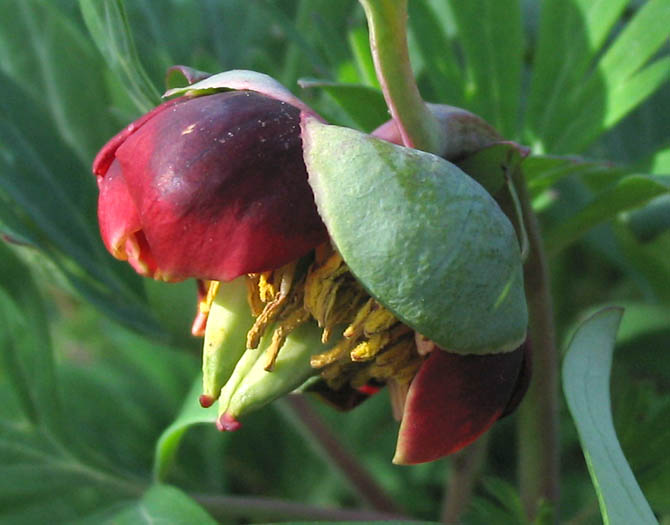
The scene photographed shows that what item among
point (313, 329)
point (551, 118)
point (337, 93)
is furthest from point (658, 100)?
point (313, 329)

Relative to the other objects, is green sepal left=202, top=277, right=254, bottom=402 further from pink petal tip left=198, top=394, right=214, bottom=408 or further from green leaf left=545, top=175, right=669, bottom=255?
green leaf left=545, top=175, right=669, bottom=255

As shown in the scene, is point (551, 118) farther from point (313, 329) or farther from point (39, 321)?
point (39, 321)

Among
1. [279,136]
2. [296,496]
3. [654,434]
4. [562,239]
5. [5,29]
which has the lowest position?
[296,496]

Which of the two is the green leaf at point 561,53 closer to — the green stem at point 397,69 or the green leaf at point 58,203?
the green stem at point 397,69

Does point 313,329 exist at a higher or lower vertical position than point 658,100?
higher

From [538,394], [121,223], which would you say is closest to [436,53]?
[538,394]

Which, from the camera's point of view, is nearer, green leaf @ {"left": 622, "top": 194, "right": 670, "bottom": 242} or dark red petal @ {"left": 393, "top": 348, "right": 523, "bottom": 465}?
dark red petal @ {"left": 393, "top": 348, "right": 523, "bottom": 465}

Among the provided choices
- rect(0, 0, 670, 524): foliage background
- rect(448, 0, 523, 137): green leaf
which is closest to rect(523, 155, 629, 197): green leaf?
rect(0, 0, 670, 524): foliage background

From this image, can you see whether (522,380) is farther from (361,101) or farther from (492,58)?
(492,58)
